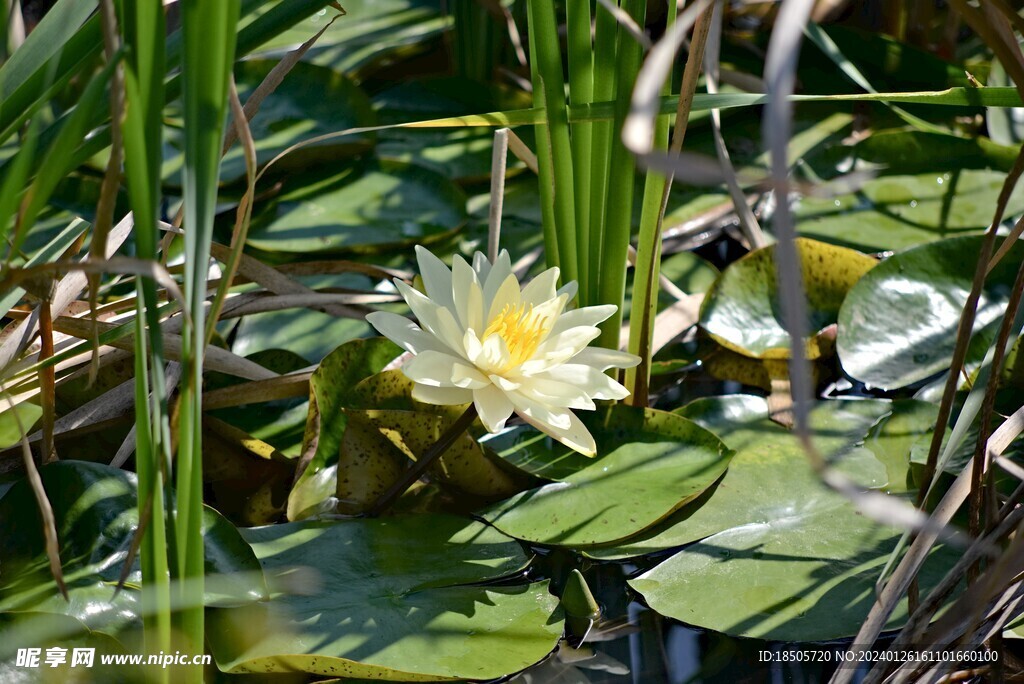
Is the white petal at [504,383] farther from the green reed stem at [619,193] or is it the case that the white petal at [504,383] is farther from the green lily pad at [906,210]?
the green lily pad at [906,210]

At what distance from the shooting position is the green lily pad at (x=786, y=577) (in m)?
0.85

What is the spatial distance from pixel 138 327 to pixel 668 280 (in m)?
0.99

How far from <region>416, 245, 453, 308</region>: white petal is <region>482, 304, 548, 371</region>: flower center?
0.22 feet

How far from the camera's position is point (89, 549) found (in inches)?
32.6

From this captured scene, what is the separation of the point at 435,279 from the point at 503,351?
150 millimetres

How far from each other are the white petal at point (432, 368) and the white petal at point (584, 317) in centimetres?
13

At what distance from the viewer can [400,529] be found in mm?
960

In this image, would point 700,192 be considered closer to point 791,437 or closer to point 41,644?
point 791,437

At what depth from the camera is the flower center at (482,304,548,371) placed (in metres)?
0.86

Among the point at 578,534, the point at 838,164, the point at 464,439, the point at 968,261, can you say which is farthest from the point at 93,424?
the point at 838,164

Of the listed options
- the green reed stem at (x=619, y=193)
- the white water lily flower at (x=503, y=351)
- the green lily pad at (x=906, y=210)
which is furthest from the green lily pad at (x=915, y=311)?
the white water lily flower at (x=503, y=351)

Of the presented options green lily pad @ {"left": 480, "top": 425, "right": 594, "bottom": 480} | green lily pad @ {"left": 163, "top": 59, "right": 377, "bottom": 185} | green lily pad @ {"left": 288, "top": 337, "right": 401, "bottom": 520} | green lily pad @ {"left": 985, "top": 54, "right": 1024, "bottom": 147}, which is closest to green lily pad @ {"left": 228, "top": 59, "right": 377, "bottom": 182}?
green lily pad @ {"left": 163, "top": 59, "right": 377, "bottom": 185}

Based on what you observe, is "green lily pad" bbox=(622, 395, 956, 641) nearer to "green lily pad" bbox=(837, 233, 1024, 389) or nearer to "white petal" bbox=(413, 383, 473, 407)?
"green lily pad" bbox=(837, 233, 1024, 389)

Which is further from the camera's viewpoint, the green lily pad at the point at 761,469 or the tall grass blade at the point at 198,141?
the green lily pad at the point at 761,469
